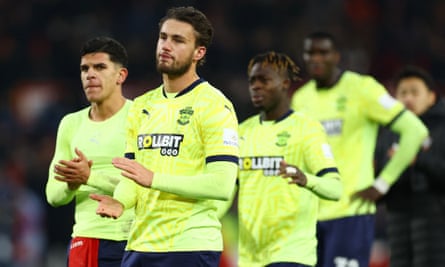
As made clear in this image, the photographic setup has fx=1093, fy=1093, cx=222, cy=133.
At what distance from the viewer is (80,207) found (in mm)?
7262

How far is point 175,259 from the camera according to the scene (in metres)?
6.04

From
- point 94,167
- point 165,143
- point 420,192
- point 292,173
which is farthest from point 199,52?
point 420,192

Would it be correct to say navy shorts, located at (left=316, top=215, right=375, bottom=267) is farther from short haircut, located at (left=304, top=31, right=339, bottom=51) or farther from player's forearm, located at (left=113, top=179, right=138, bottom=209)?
player's forearm, located at (left=113, top=179, right=138, bottom=209)

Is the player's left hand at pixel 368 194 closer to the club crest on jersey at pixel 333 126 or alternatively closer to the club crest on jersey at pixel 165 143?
the club crest on jersey at pixel 333 126

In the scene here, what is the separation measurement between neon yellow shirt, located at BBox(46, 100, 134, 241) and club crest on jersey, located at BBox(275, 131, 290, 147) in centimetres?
116

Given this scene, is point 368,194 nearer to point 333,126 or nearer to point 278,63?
point 333,126

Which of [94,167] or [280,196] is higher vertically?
[94,167]

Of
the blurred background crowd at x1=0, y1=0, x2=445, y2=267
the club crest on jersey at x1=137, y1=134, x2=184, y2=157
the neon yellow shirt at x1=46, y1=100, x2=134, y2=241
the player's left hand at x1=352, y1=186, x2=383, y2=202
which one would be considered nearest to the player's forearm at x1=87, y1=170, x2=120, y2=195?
the neon yellow shirt at x1=46, y1=100, x2=134, y2=241

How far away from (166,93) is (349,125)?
3.12 metres

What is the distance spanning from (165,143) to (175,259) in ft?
2.16

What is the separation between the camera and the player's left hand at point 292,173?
280 inches

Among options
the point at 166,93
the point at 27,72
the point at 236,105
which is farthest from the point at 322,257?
the point at 27,72

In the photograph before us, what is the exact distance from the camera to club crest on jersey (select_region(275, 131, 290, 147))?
7.85 m

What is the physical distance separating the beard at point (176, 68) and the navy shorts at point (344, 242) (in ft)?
9.77
